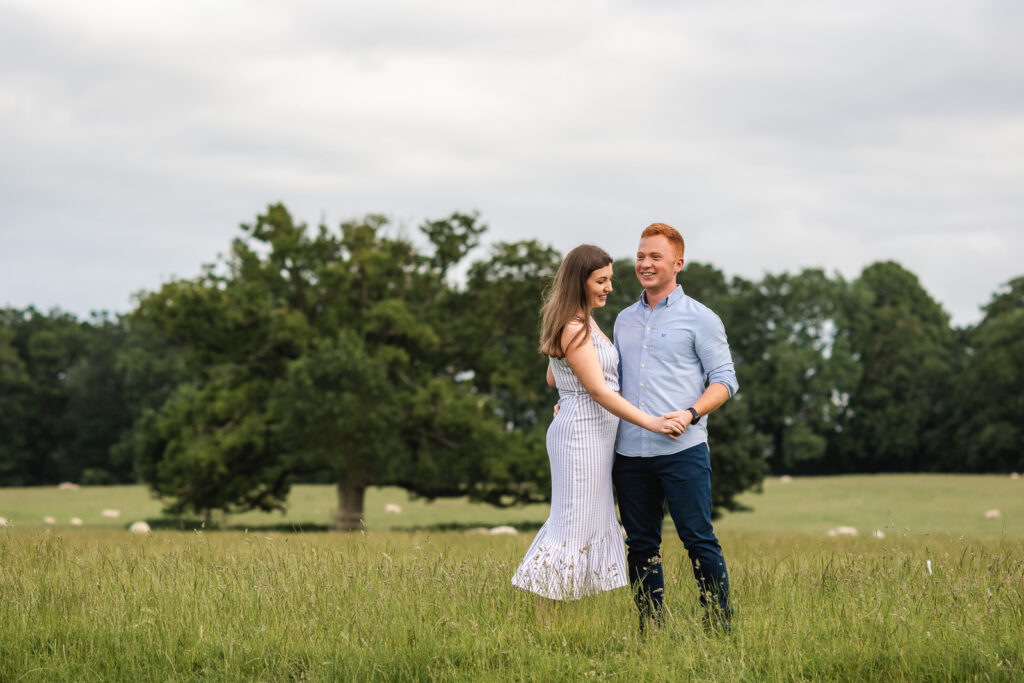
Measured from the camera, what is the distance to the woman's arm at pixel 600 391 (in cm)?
471

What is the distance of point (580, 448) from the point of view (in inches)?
195

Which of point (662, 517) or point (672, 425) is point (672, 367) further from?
point (662, 517)

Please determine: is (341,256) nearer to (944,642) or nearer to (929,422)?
(944,642)

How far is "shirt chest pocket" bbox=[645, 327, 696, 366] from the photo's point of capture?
16.4ft

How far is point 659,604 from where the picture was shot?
5008mm

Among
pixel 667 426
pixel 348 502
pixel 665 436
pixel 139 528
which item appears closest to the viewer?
pixel 667 426

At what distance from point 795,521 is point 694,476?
2890 cm

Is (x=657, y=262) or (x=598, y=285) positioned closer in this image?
(x=598, y=285)

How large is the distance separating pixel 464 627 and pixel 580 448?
→ 1167 millimetres

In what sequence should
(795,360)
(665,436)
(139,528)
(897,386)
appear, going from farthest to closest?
1. (897,386)
2. (795,360)
3. (139,528)
4. (665,436)

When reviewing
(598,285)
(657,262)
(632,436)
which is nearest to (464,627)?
(632,436)

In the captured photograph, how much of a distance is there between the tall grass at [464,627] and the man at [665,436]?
252 millimetres

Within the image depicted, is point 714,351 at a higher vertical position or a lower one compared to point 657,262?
lower

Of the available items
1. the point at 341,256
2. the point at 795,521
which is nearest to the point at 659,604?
the point at 341,256
